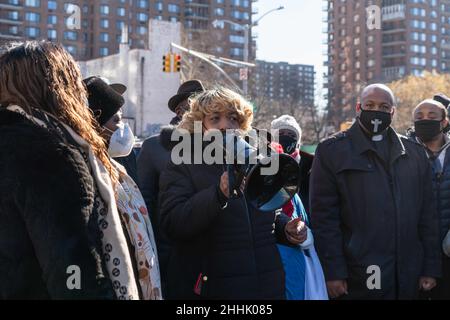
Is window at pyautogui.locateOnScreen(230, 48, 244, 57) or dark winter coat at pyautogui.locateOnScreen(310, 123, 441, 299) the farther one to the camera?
window at pyautogui.locateOnScreen(230, 48, 244, 57)

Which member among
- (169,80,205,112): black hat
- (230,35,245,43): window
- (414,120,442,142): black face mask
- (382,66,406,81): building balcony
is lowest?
(414,120,442,142): black face mask

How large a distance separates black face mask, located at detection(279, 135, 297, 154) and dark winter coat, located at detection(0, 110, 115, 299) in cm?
329

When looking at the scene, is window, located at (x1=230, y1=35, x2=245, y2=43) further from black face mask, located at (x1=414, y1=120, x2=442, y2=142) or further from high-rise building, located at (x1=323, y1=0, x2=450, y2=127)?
black face mask, located at (x1=414, y1=120, x2=442, y2=142)

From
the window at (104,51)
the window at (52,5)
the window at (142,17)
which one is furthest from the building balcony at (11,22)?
the window at (142,17)

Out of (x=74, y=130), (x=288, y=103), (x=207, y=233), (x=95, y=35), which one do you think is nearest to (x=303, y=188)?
(x=207, y=233)

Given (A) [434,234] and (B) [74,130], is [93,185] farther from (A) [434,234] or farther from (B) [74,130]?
(A) [434,234]

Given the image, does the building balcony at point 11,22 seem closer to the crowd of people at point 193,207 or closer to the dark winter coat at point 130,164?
the crowd of people at point 193,207

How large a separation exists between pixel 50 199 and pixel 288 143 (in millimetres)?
3471

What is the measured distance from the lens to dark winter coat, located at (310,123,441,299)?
4.24 metres

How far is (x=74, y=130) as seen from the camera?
98.2 inches

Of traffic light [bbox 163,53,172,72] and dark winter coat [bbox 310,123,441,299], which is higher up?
traffic light [bbox 163,53,172,72]

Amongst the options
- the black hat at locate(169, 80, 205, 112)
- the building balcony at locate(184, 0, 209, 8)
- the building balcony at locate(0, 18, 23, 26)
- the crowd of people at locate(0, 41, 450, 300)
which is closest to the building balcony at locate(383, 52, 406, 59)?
the building balcony at locate(184, 0, 209, 8)

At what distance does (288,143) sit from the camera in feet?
18.0

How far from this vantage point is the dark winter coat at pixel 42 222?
2205mm
